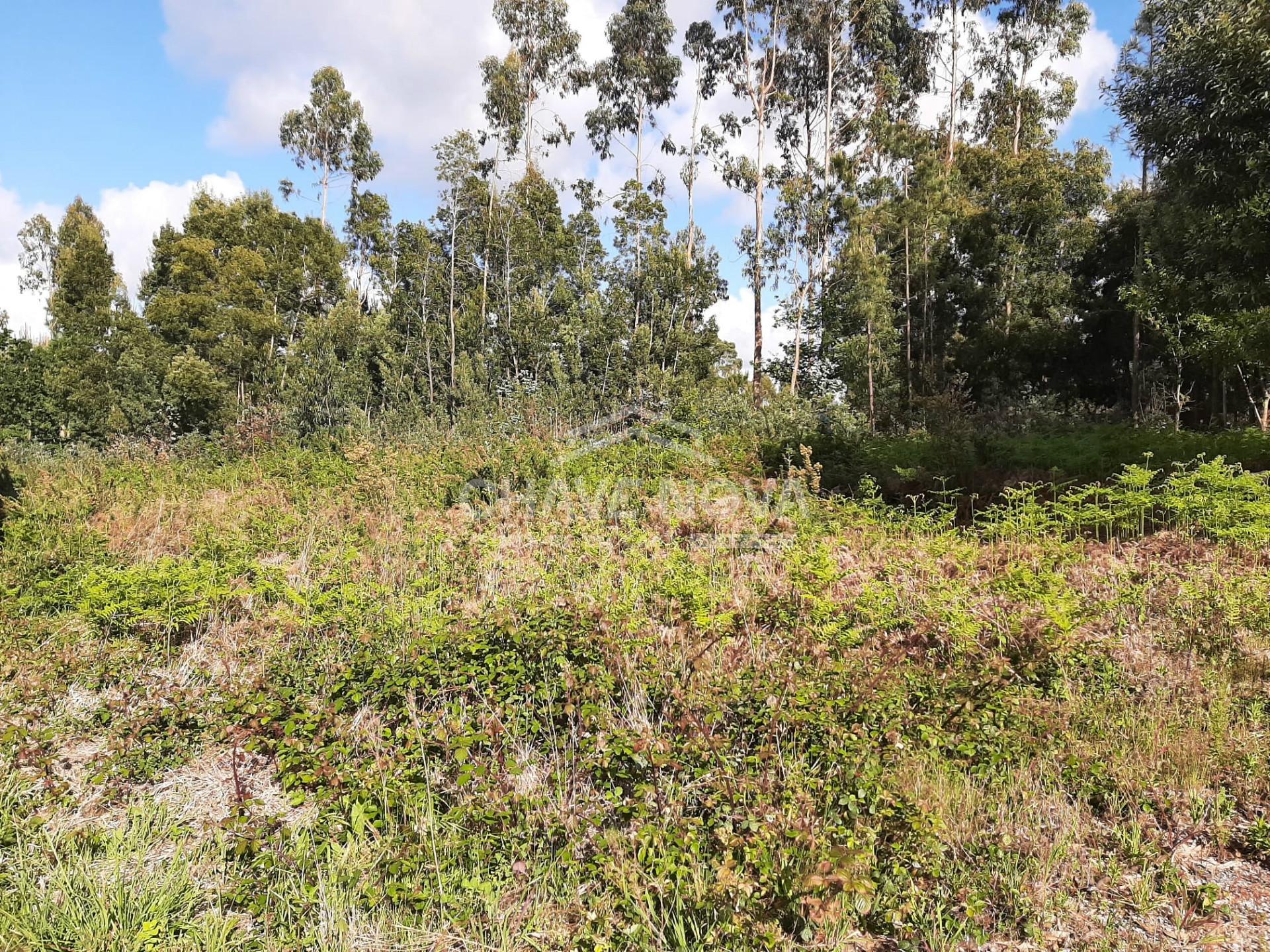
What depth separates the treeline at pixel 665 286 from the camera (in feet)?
58.6

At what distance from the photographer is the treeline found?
17.9 m

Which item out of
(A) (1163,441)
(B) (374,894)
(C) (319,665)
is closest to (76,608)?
(C) (319,665)

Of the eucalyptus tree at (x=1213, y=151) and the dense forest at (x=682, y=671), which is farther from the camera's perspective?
the eucalyptus tree at (x=1213, y=151)

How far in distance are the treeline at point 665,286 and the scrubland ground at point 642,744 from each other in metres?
10.1

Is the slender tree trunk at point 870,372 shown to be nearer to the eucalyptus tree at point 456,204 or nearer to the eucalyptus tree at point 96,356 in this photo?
the eucalyptus tree at point 456,204

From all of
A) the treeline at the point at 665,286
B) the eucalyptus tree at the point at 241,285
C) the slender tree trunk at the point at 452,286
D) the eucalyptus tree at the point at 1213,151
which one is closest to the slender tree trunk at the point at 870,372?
the treeline at the point at 665,286

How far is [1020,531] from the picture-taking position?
586cm

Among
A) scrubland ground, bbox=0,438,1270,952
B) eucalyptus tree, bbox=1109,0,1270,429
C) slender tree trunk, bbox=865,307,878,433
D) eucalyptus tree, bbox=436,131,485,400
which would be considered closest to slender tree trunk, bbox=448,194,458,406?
eucalyptus tree, bbox=436,131,485,400

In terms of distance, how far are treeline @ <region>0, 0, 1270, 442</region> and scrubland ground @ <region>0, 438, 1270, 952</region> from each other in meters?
10.1

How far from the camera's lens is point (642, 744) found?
2.54 metres

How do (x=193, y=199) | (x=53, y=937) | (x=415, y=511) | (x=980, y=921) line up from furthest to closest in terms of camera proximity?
(x=193, y=199)
(x=415, y=511)
(x=980, y=921)
(x=53, y=937)

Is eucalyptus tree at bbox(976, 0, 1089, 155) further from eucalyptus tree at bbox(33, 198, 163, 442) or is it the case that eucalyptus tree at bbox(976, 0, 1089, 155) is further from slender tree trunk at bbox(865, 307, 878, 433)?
eucalyptus tree at bbox(33, 198, 163, 442)

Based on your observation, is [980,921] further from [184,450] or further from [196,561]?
[184,450]

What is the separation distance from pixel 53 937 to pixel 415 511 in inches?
193
